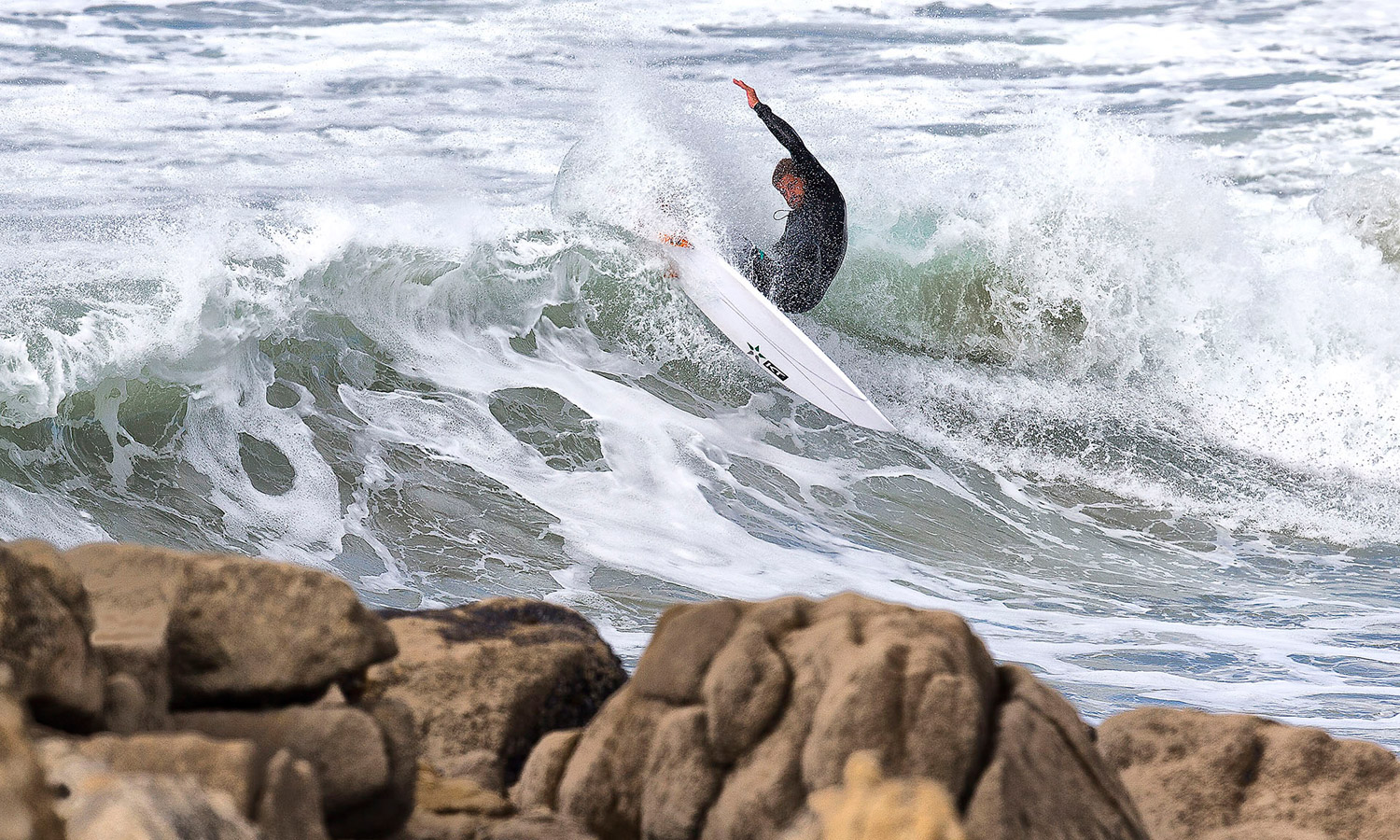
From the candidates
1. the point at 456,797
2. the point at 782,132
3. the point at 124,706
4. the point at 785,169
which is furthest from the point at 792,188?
the point at 124,706

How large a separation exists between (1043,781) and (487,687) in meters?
1.27

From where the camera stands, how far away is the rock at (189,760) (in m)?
1.71

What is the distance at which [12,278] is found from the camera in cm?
1028

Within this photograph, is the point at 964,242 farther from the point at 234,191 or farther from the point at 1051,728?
the point at 1051,728

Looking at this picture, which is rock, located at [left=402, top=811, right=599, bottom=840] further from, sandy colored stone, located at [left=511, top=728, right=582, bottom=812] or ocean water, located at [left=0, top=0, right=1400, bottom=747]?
ocean water, located at [left=0, top=0, right=1400, bottom=747]

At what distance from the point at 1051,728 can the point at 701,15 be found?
63.9 feet

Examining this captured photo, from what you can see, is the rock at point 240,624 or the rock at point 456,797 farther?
the rock at point 456,797

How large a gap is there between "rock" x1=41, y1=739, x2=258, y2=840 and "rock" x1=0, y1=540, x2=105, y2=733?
20 cm

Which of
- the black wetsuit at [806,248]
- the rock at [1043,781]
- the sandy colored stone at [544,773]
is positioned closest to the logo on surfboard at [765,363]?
the black wetsuit at [806,248]

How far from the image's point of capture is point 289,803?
70.6 inches

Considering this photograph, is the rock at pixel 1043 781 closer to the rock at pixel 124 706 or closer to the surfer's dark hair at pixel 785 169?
the rock at pixel 124 706

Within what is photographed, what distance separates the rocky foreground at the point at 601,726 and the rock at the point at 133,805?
0.05 feet

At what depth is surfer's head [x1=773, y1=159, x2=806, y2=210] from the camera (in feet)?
32.0

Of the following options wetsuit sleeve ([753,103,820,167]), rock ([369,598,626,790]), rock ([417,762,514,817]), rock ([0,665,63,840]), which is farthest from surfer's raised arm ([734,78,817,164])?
rock ([0,665,63,840])
